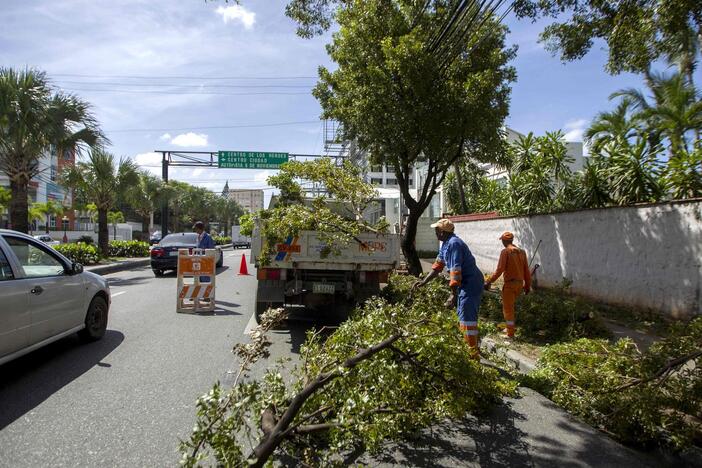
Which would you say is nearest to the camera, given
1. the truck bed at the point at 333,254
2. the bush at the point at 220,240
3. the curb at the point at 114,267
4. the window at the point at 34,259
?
the window at the point at 34,259

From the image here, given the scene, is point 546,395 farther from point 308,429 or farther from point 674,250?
point 674,250

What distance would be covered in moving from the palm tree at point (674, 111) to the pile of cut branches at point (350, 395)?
12893 millimetres

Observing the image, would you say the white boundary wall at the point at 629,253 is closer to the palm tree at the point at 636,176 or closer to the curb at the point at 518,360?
the palm tree at the point at 636,176

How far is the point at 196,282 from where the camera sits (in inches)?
372

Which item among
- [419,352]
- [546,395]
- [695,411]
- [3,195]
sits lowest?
[546,395]

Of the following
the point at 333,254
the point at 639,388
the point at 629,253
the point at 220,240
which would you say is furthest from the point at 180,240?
the point at 220,240

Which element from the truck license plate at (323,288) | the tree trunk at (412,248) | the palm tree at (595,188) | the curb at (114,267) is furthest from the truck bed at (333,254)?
the curb at (114,267)

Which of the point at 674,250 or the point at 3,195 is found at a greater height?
the point at 3,195

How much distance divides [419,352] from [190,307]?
6.80m

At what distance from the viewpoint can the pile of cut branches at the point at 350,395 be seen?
2945mm

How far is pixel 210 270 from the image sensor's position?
956cm

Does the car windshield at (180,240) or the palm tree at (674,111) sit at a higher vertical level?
the palm tree at (674,111)

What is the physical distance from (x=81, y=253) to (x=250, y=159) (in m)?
15.1

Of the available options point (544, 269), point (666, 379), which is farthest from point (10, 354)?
point (544, 269)
